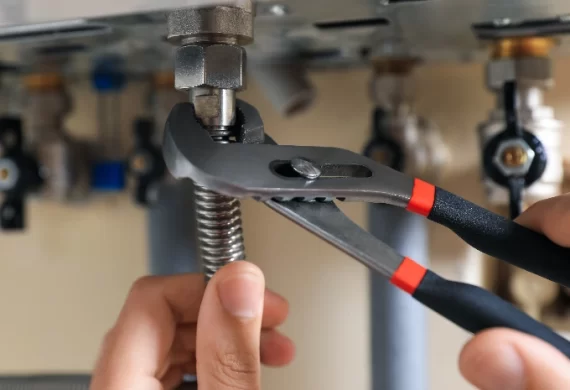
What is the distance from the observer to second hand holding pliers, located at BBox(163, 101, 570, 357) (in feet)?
0.84

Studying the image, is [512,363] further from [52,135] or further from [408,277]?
[52,135]

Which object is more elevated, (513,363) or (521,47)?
(521,47)

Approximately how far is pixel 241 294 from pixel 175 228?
30 cm

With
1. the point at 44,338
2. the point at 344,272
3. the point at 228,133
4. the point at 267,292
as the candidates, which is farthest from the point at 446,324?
the point at 44,338

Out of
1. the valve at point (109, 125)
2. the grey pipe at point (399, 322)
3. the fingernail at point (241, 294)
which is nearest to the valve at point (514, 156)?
the grey pipe at point (399, 322)

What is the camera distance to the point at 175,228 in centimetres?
56

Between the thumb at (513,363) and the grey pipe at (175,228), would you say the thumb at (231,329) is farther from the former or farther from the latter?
the grey pipe at (175,228)

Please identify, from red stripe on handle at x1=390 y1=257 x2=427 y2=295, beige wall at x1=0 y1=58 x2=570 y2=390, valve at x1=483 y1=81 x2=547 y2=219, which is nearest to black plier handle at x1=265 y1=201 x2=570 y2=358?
red stripe on handle at x1=390 y1=257 x2=427 y2=295

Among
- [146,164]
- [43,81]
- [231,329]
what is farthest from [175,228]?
[231,329]

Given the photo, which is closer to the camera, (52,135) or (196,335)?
(196,335)

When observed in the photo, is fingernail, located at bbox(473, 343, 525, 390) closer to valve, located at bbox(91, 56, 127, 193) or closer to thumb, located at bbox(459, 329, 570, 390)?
thumb, located at bbox(459, 329, 570, 390)

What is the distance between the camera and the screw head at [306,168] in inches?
10.6

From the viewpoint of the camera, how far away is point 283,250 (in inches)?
23.5

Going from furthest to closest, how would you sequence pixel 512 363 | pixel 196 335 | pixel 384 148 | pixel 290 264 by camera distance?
pixel 290 264 < pixel 384 148 < pixel 196 335 < pixel 512 363
